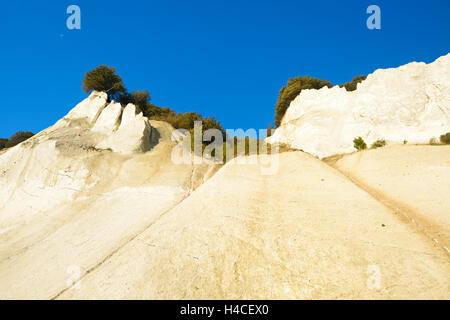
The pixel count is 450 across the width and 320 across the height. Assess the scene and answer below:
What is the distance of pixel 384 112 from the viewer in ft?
72.6

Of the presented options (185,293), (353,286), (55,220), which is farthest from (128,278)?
(55,220)

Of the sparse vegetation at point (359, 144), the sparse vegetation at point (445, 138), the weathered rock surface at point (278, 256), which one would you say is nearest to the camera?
the weathered rock surface at point (278, 256)

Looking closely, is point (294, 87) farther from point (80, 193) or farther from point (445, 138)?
point (80, 193)

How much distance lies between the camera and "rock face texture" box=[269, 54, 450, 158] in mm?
19812

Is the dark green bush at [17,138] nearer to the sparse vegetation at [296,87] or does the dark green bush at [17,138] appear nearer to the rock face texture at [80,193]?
the rock face texture at [80,193]

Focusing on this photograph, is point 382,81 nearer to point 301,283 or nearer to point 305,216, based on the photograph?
point 305,216

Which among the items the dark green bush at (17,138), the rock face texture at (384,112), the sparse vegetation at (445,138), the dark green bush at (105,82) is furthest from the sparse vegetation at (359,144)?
the dark green bush at (17,138)

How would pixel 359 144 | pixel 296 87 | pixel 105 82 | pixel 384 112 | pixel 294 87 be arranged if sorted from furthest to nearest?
pixel 294 87 → pixel 296 87 → pixel 105 82 → pixel 384 112 → pixel 359 144

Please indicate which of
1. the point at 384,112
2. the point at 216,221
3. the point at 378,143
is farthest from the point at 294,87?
the point at 216,221

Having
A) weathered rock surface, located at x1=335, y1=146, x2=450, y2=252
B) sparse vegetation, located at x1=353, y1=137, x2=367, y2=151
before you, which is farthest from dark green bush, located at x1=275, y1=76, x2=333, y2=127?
weathered rock surface, located at x1=335, y1=146, x2=450, y2=252

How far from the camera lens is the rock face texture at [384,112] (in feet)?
65.0

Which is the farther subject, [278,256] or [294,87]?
[294,87]

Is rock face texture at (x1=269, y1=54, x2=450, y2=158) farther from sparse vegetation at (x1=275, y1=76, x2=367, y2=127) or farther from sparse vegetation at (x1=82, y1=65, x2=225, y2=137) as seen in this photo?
sparse vegetation at (x1=82, y1=65, x2=225, y2=137)
